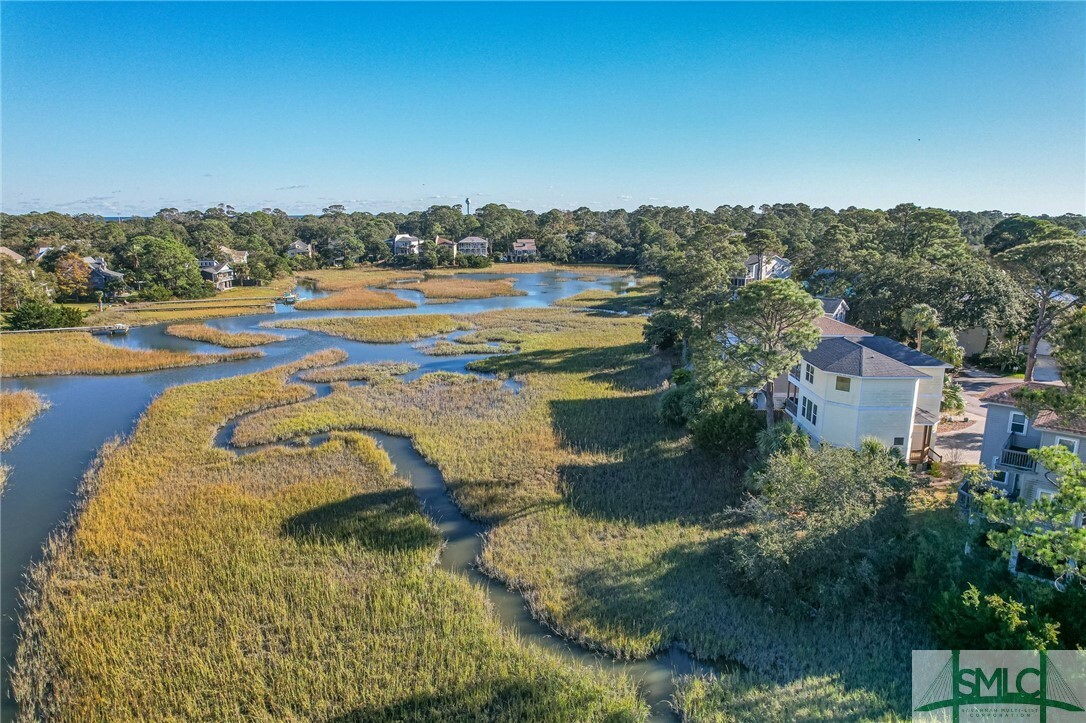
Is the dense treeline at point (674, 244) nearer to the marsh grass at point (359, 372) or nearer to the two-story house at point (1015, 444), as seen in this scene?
the two-story house at point (1015, 444)

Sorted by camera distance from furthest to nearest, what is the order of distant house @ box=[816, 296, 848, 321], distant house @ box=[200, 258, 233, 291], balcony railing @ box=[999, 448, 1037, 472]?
distant house @ box=[200, 258, 233, 291] < distant house @ box=[816, 296, 848, 321] < balcony railing @ box=[999, 448, 1037, 472]

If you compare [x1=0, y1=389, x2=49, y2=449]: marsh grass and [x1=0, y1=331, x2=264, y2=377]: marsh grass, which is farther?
[x1=0, y1=331, x2=264, y2=377]: marsh grass

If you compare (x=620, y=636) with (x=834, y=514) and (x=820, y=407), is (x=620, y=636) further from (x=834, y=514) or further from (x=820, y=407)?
(x=820, y=407)

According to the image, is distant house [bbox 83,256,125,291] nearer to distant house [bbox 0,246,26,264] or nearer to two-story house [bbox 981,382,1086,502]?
distant house [bbox 0,246,26,264]

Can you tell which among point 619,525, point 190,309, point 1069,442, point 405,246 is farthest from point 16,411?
point 405,246

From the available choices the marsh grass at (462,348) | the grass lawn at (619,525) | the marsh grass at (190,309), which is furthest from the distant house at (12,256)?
the grass lawn at (619,525)

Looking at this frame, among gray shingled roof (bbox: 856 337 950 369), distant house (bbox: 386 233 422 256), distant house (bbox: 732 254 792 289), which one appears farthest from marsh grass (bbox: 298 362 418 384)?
distant house (bbox: 386 233 422 256)
